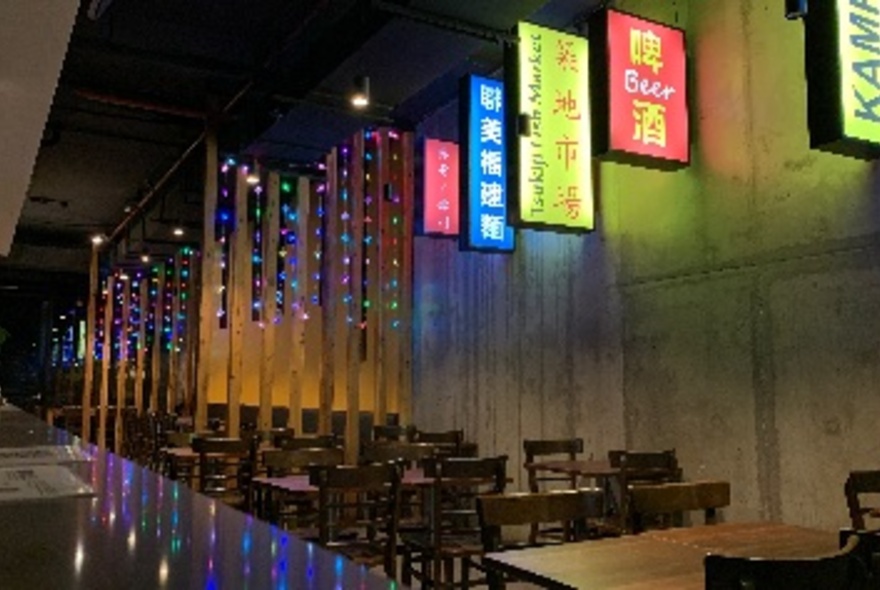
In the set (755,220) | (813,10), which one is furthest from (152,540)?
(755,220)

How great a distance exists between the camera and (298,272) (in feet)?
A: 30.2

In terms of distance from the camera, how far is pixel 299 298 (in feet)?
29.2

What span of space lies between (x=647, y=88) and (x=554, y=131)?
0.72 m

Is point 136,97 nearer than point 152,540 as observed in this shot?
No

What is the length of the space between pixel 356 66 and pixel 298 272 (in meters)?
3.50

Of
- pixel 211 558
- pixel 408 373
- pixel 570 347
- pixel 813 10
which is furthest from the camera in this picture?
pixel 408 373

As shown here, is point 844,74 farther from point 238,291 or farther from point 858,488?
point 238,291

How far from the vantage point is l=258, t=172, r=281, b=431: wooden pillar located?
8.73m

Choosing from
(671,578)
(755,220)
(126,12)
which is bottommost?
(671,578)

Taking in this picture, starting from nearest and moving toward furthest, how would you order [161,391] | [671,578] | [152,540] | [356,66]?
[152,540], [671,578], [356,66], [161,391]

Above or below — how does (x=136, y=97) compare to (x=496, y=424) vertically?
above

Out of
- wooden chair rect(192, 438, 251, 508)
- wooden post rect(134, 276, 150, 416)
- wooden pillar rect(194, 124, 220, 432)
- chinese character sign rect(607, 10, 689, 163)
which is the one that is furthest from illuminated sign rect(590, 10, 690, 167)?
wooden post rect(134, 276, 150, 416)

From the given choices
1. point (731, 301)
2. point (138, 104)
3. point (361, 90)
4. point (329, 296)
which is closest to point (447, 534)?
point (731, 301)

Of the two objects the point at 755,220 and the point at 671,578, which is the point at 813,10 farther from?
the point at 671,578
